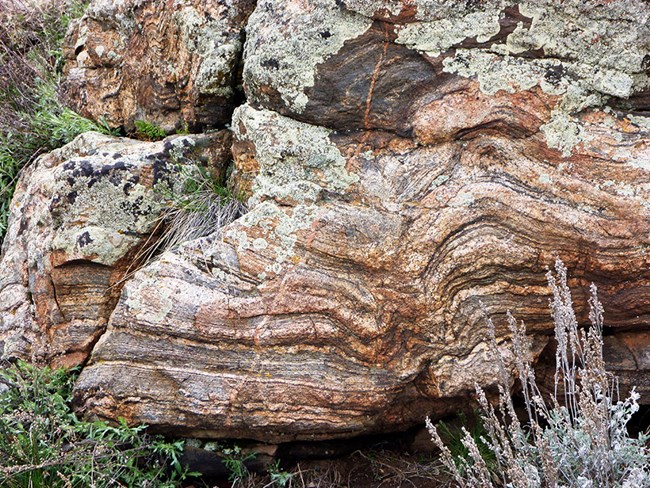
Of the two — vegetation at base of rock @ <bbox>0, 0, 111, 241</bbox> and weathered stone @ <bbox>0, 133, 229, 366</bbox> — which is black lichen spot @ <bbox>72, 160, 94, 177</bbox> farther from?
vegetation at base of rock @ <bbox>0, 0, 111, 241</bbox>

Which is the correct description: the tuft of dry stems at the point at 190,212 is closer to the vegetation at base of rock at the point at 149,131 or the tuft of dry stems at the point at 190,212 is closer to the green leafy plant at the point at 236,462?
the vegetation at base of rock at the point at 149,131

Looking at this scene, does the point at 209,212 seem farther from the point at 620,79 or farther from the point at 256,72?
the point at 620,79

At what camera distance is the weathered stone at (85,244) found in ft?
14.5

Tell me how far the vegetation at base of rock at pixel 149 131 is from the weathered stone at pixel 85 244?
0.22 m

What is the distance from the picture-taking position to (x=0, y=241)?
606 cm

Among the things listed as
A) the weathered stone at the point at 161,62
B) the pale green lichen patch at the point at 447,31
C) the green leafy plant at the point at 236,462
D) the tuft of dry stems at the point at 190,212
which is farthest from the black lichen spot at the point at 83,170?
the pale green lichen patch at the point at 447,31

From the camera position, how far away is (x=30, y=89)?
22.3 feet

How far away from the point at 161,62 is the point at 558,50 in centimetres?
265

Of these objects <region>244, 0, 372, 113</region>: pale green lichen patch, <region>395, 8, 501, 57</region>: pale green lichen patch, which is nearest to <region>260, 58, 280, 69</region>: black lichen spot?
<region>244, 0, 372, 113</region>: pale green lichen patch

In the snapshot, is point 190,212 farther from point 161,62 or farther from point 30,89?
point 30,89

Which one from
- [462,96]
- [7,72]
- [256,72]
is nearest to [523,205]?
[462,96]

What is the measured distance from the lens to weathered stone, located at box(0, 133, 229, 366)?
4.42 metres

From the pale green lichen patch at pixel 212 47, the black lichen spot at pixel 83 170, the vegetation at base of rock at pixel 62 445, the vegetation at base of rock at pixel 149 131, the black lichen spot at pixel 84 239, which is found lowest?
the vegetation at base of rock at pixel 62 445

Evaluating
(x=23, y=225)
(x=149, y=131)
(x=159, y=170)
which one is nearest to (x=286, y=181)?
(x=159, y=170)
